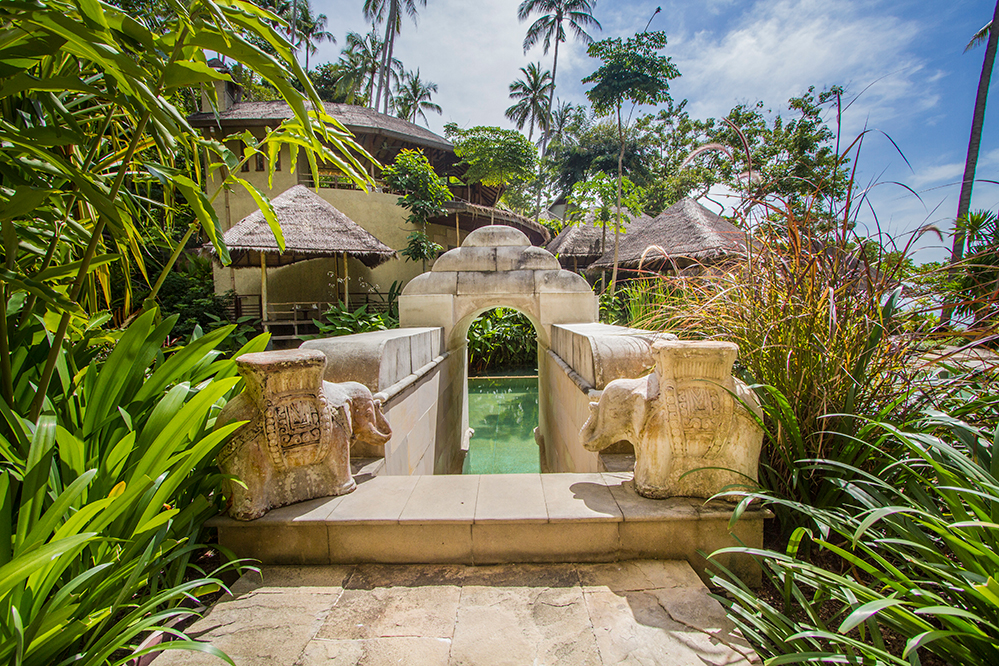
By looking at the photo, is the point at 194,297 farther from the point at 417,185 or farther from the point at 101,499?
the point at 101,499

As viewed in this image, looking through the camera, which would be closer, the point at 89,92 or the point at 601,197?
the point at 89,92

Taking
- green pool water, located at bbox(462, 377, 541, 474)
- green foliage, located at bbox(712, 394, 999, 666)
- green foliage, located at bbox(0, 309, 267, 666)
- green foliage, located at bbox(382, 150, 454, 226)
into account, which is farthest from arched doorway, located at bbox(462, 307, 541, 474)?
green foliage, located at bbox(0, 309, 267, 666)

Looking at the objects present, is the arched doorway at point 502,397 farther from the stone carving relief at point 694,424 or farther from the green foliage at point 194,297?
the green foliage at point 194,297

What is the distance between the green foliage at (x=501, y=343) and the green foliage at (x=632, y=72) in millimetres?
7295

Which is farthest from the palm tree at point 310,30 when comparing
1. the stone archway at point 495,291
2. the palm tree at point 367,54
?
the stone archway at point 495,291

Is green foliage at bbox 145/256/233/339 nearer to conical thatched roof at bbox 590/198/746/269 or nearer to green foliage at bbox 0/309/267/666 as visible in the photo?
green foliage at bbox 0/309/267/666

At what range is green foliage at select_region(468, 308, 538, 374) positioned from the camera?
11688 mm

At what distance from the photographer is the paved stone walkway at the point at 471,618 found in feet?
4.45

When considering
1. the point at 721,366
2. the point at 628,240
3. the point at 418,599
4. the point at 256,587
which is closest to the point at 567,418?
the point at 721,366

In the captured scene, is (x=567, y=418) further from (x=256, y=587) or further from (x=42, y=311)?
(x=42, y=311)

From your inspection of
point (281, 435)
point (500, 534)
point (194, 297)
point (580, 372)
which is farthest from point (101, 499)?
point (194, 297)

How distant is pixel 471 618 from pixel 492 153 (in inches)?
634

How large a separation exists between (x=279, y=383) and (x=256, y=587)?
86 cm

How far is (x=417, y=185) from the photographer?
41.0 ft
